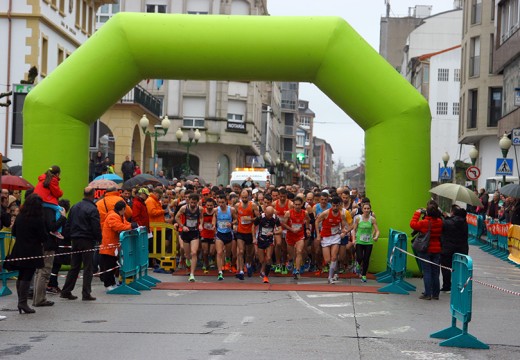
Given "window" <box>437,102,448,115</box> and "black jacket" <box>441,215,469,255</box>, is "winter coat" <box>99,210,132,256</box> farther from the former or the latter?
"window" <box>437,102,448,115</box>

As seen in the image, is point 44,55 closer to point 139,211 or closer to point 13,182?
point 139,211

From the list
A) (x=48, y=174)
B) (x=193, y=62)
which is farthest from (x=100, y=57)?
(x=48, y=174)

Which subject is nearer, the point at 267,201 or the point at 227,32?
the point at 227,32

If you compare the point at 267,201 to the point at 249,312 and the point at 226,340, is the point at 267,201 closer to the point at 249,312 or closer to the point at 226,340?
the point at 249,312

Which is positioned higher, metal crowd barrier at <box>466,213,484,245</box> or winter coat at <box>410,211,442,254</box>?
winter coat at <box>410,211,442,254</box>

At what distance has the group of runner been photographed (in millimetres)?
18938

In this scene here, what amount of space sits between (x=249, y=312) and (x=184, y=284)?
4406mm

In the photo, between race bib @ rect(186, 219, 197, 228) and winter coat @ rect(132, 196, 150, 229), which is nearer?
race bib @ rect(186, 219, 197, 228)

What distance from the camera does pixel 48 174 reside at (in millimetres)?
15359

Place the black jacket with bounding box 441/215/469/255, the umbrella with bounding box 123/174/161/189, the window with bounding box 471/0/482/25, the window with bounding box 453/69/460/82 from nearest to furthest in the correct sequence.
Answer: the black jacket with bounding box 441/215/469/255 → the umbrella with bounding box 123/174/161/189 → the window with bounding box 471/0/482/25 → the window with bounding box 453/69/460/82

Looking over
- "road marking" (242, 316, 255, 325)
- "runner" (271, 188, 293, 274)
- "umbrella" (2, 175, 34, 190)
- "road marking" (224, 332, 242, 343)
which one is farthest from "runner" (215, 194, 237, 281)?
"road marking" (224, 332, 242, 343)

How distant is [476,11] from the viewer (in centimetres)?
5438

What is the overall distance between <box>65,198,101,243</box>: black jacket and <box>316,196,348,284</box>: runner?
5381 mm

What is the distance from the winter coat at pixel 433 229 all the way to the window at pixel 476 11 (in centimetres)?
3941
